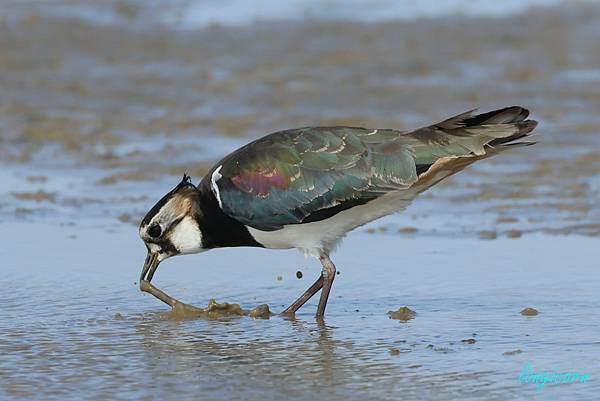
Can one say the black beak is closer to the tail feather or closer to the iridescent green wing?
the iridescent green wing

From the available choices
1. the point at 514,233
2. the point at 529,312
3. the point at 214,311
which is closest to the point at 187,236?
the point at 214,311

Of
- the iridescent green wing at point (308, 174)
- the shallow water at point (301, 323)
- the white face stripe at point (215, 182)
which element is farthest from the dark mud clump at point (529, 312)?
the white face stripe at point (215, 182)

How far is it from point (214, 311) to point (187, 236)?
0.45m

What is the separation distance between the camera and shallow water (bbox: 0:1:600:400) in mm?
6508

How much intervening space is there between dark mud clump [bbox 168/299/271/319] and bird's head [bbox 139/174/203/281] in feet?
1.16

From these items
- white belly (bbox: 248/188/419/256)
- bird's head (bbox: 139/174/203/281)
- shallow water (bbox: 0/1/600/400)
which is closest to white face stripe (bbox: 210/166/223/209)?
bird's head (bbox: 139/174/203/281)

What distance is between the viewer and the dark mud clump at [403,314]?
24.6 feet

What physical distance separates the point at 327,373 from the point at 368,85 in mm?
8748

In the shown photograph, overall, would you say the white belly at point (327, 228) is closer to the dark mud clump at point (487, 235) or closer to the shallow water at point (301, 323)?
the shallow water at point (301, 323)

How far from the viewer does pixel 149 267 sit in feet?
25.9

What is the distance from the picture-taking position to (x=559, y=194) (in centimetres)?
1053

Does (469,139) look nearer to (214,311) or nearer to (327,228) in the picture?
(327,228)

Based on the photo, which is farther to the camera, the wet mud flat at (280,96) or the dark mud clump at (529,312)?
the wet mud flat at (280,96)

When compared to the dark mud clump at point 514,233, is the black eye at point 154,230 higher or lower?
higher
